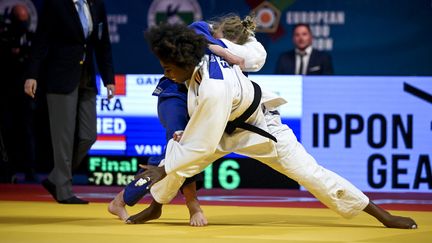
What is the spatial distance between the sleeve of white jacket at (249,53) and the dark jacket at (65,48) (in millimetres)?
2049

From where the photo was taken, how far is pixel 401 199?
8586 millimetres

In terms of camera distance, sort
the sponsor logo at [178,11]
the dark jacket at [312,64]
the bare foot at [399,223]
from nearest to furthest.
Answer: the bare foot at [399,223] < the dark jacket at [312,64] < the sponsor logo at [178,11]

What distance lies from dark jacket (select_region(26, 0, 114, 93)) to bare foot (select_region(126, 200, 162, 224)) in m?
1.90

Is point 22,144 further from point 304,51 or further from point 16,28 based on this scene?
point 304,51

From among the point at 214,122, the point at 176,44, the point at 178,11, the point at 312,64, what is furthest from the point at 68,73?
the point at 178,11

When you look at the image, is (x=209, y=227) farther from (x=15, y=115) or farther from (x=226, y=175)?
(x=15, y=115)

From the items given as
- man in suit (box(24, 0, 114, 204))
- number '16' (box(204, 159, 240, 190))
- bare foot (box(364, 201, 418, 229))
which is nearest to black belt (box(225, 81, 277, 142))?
bare foot (box(364, 201, 418, 229))

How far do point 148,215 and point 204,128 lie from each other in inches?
38.6

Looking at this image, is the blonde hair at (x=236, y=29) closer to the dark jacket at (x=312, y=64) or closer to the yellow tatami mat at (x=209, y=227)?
the yellow tatami mat at (x=209, y=227)

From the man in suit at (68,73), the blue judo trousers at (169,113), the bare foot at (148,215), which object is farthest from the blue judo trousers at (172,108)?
the man in suit at (68,73)

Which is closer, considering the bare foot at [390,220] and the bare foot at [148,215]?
the bare foot at [390,220]

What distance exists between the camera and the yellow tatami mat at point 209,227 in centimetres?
550

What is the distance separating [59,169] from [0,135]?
7.02 ft

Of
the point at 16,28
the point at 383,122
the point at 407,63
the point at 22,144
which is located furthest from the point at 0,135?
the point at 407,63
